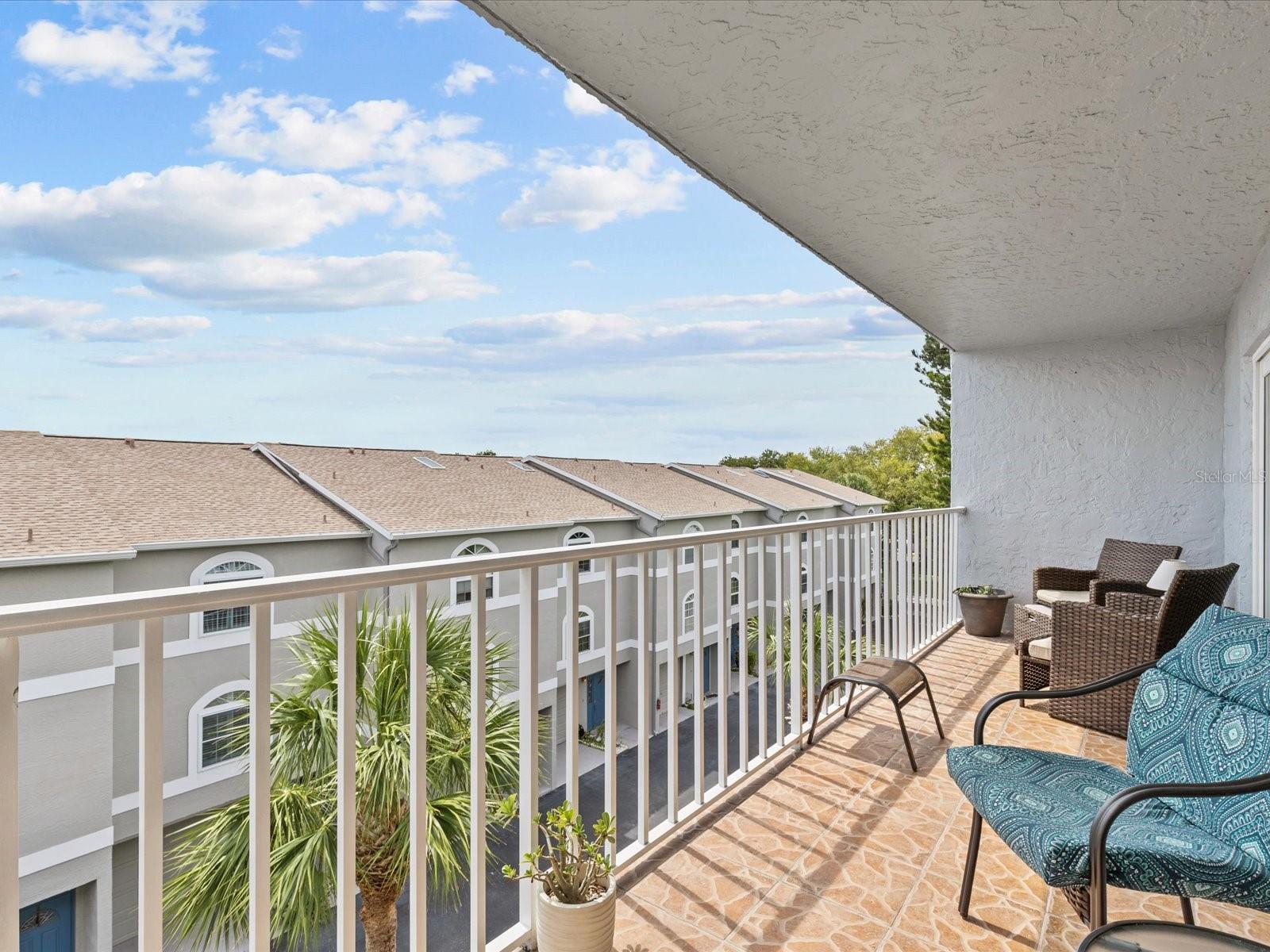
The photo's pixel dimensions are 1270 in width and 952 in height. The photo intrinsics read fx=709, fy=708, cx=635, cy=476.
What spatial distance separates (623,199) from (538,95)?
11.0 metres

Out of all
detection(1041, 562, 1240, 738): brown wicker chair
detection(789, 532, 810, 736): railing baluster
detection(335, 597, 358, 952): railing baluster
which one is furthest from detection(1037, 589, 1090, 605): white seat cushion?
detection(335, 597, 358, 952): railing baluster

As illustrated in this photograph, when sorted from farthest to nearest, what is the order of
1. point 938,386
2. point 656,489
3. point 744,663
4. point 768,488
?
point 768,488 → point 656,489 → point 938,386 → point 744,663

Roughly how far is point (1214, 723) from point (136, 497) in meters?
17.7

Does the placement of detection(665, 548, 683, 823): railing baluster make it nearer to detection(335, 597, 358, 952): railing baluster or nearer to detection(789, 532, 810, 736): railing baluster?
detection(789, 532, 810, 736): railing baluster

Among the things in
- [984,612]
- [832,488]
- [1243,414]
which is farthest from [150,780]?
[832,488]

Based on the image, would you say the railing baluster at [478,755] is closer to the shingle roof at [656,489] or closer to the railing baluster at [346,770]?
the railing baluster at [346,770]

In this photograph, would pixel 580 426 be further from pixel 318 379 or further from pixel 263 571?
pixel 263 571

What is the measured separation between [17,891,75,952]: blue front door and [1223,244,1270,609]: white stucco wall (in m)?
13.8

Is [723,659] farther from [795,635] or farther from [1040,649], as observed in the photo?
[1040,649]

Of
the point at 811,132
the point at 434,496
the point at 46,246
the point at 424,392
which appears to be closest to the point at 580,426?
the point at 424,392

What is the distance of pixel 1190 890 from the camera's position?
59.7 inches

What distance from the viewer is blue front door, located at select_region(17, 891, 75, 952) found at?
10008 millimetres

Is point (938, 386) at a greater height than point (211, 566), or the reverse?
point (938, 386)

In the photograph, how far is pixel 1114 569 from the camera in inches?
194
